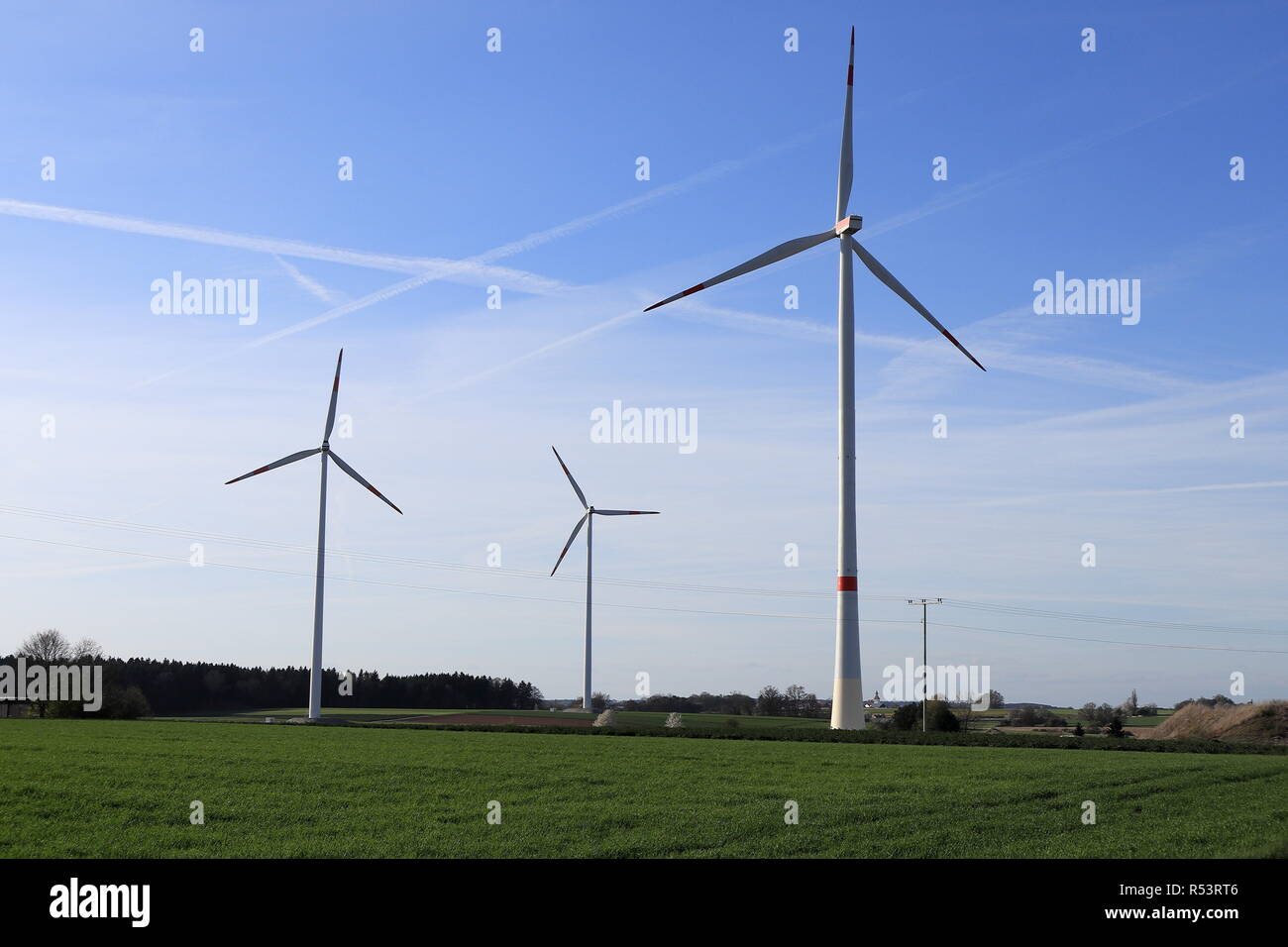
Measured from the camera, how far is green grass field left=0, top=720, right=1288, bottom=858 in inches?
857

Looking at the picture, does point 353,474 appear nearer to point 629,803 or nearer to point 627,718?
point 627,718

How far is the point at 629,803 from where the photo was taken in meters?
26.8

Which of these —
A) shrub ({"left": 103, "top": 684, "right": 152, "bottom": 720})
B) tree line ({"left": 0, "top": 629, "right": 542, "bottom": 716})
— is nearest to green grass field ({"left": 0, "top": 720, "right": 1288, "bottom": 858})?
shrub ({"left": 103, "top": 684, "right": 152, "bottom": 720})

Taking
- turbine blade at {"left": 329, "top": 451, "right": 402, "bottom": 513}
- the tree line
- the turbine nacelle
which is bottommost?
the tree line

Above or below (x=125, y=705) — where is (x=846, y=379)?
above

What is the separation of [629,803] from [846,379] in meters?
39.0

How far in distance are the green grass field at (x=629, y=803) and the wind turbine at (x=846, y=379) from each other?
14597 mm

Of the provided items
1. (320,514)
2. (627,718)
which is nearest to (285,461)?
(320,514)

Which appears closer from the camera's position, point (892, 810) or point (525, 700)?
point (892, 810)

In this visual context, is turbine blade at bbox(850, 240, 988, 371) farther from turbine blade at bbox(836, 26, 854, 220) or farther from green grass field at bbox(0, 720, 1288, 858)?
green grass field at bbox(0, 720, 1288, 858)
